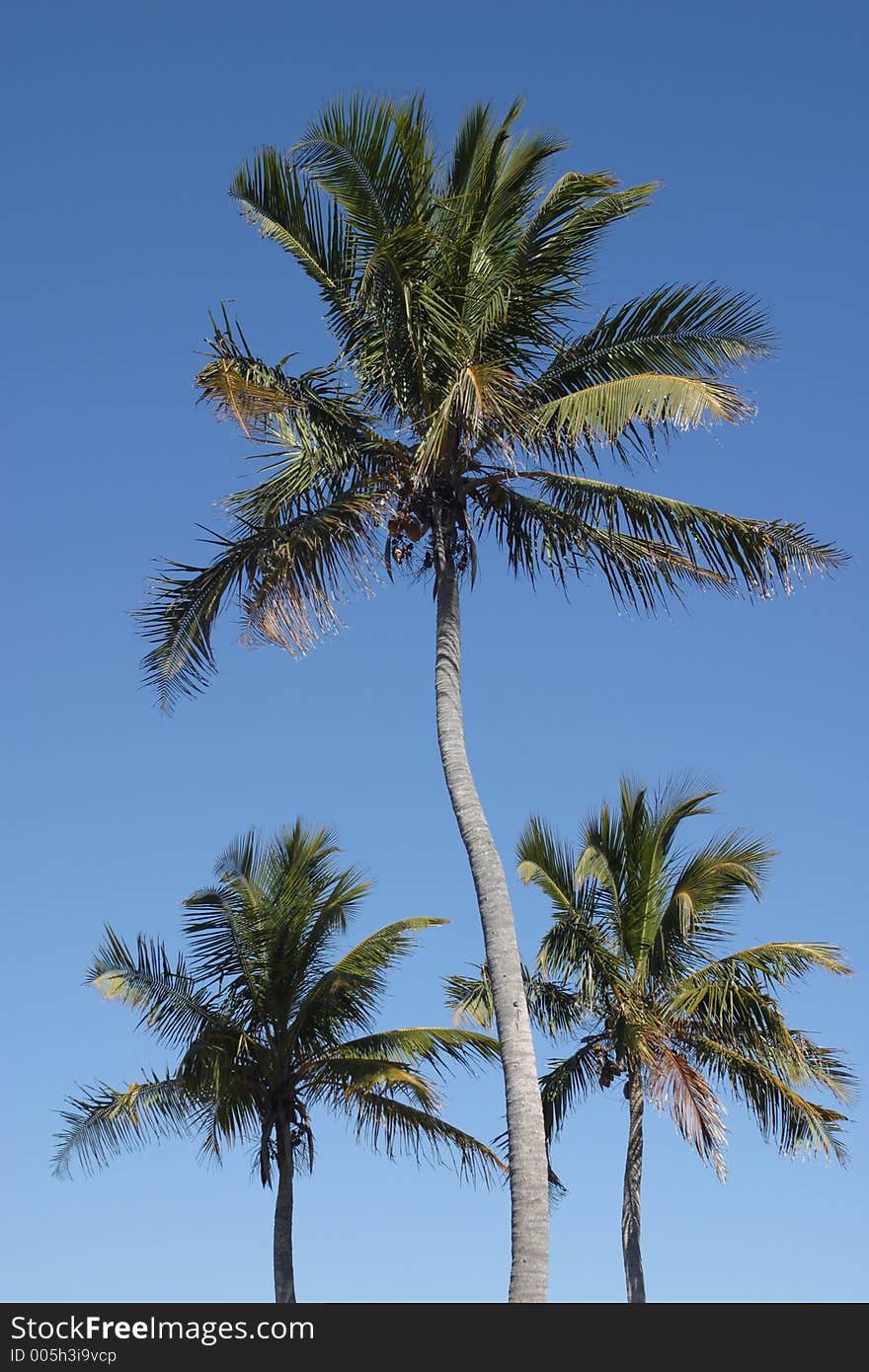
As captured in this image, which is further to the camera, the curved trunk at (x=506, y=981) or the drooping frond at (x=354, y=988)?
the drooping frond at (x=354, y=988)

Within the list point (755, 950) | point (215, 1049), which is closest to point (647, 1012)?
point (755, 950)

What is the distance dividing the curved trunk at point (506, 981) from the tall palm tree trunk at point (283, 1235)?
22.4 ft

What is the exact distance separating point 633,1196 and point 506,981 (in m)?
7.26

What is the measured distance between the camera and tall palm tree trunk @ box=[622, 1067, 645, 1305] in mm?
16766

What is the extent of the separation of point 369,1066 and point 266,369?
28.5 feet

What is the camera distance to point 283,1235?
16.5 meters

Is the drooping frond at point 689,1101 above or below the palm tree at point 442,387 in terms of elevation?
below

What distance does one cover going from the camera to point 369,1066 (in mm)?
17422

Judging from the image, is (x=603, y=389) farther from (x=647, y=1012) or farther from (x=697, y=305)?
(x=647, y=1012)

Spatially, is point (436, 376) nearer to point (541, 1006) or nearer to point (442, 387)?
point (442, 387)

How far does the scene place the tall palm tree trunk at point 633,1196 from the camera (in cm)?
1677

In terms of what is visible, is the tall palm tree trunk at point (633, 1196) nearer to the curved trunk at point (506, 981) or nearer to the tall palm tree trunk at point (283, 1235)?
the tall palm tree trunk at point (283, 1235)

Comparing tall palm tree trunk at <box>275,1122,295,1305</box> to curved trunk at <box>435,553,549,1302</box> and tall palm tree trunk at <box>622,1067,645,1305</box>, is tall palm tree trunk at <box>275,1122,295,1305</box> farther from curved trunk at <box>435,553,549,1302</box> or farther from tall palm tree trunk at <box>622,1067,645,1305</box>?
curved trunk at <box>435,553,549,1302</box>

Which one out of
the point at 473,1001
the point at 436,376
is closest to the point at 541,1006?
the point at 473,1001
